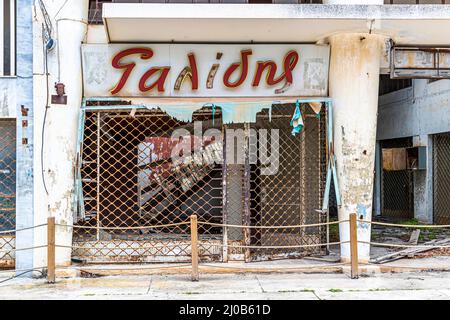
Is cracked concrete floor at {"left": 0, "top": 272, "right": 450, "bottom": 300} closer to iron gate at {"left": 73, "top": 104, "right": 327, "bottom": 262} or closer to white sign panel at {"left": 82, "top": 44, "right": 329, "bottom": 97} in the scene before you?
iron gate at {"left": 73, "top": 104, "right": 327, "bottom": 262}

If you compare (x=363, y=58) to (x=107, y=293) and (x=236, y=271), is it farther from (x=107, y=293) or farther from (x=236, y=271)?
(x=107, y=293)

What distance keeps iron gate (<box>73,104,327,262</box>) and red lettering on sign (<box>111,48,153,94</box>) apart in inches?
16.4

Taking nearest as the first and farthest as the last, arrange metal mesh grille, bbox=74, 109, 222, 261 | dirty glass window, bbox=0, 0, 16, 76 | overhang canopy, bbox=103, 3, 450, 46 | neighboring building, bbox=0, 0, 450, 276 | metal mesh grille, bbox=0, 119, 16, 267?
overhang canopy, bbox=103, 3, 450, 46 → neighboring building, bbox=0, 0, 450, 276 → dirty glass window, bbox=0, 0, 16, 76 → metal mesh grille, bbox=0, 119, 16, 267 → metal mesh grille, bbox=74, 109, 222, 261

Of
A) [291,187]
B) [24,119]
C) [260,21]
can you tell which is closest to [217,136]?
[291,187]

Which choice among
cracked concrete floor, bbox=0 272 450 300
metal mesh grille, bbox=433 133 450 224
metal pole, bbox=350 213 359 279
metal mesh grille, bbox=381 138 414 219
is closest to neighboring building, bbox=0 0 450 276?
cracked concrete floor, bbox=0 272 450 300

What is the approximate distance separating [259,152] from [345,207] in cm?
213

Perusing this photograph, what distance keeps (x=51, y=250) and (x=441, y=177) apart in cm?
1219

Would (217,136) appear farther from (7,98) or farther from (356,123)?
(7,98)

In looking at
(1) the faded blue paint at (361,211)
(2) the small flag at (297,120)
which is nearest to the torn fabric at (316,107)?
(2) the small flag at (297,120)

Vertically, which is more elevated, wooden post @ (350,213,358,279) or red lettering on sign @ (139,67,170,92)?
red lettering on sign @ (139,67,170,92)

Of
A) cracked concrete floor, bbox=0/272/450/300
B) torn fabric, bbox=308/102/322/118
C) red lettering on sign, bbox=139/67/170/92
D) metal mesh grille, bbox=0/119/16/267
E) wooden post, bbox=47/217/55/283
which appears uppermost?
red lettering on sign, bbox=139/67/170/92

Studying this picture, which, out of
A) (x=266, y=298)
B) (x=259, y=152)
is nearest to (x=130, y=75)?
(x=259, y=152)

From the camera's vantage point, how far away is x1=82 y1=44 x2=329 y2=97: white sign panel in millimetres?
10555

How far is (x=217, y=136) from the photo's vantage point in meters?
11.8
